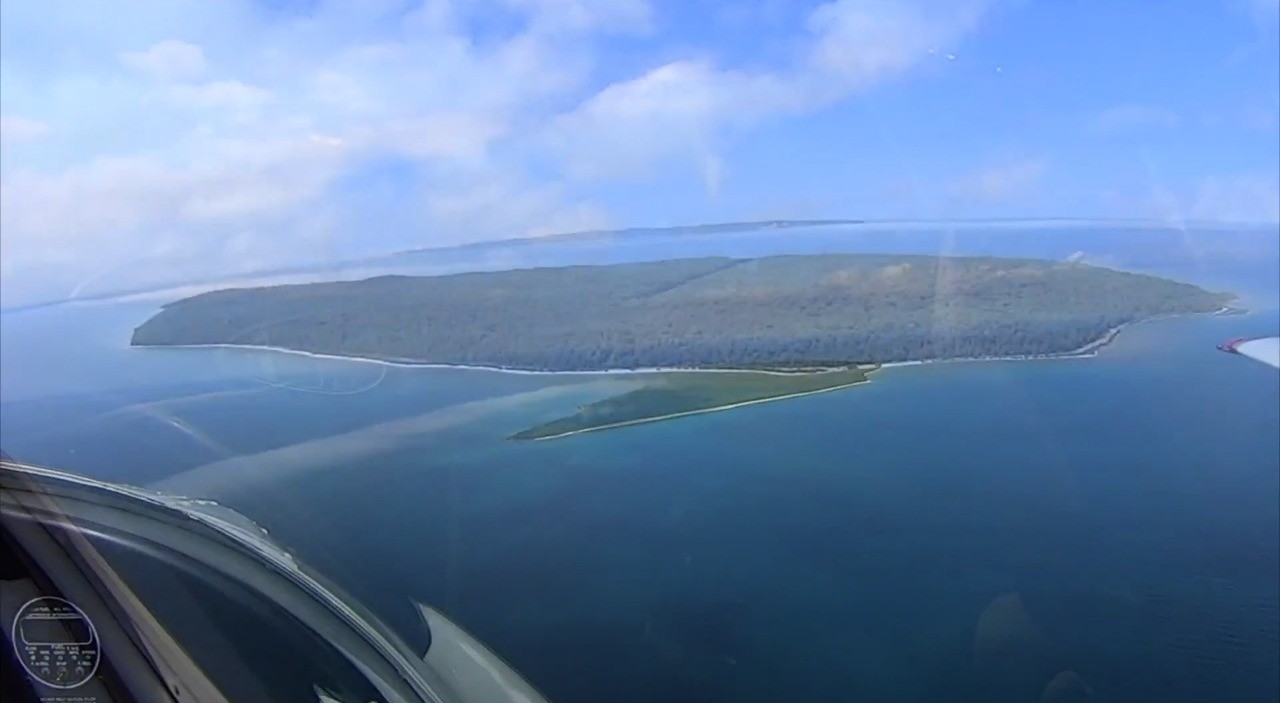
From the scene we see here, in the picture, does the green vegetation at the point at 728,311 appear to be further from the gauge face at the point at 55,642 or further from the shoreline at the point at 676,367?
the gauge face at the point at 55,642

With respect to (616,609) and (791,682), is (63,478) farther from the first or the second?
(791,682)

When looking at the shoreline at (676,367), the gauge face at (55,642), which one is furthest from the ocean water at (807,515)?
the gauge face at (55,642)

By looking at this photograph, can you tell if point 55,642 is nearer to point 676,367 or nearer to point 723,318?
point 676,367

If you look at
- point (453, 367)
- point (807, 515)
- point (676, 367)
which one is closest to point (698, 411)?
point (676, 367)

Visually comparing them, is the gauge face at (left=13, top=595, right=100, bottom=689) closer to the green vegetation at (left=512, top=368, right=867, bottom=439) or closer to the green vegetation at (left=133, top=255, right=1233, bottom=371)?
the green vegetation at (left=133, top=255, right=1233, bottom=371)

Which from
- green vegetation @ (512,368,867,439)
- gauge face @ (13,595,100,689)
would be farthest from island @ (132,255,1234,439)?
gauge face @ (13,595,100,689)

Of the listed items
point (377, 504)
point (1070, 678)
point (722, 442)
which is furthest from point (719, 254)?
point (1070, 678)
